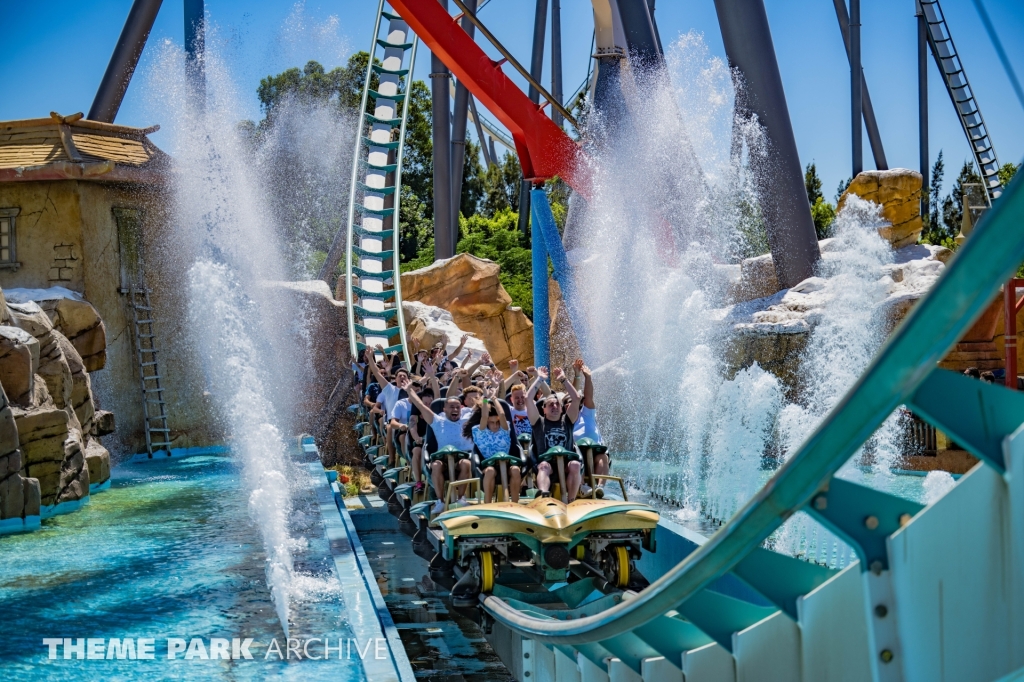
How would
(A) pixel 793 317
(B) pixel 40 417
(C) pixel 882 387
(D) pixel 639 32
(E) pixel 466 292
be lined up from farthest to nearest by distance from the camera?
(E) pixel 466 292 → (D) pixel 639 32 → (A) pixel 793 317 → (B) pixel 40 417 → (C) pixel 882 387

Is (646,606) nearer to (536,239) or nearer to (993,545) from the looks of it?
(993,545)

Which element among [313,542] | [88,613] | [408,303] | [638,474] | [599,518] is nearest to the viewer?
[599,518]

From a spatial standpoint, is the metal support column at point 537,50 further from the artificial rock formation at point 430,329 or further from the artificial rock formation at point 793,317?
the artificial rock formation at point 793,317

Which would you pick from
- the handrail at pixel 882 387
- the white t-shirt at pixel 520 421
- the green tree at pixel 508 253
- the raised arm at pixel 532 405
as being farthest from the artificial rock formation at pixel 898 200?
the handrail at pixel 882 387

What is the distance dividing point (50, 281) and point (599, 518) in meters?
11.1

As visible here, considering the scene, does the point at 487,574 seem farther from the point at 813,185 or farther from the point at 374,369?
the point at 813,185

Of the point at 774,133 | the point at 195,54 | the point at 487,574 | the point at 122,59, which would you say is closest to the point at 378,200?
the point at 195,54

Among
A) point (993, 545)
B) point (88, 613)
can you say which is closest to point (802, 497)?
point (993, 545)

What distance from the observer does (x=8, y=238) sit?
1426 centimetres

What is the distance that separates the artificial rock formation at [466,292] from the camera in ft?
62.0

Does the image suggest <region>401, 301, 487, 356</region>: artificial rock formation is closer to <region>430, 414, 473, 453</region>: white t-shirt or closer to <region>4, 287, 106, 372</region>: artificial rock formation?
<region>4, 287, 106, 372</region>: artificial rock formation

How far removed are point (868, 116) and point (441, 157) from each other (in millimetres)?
10470

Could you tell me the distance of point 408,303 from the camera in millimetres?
17062

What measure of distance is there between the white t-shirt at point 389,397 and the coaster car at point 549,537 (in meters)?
4.10
